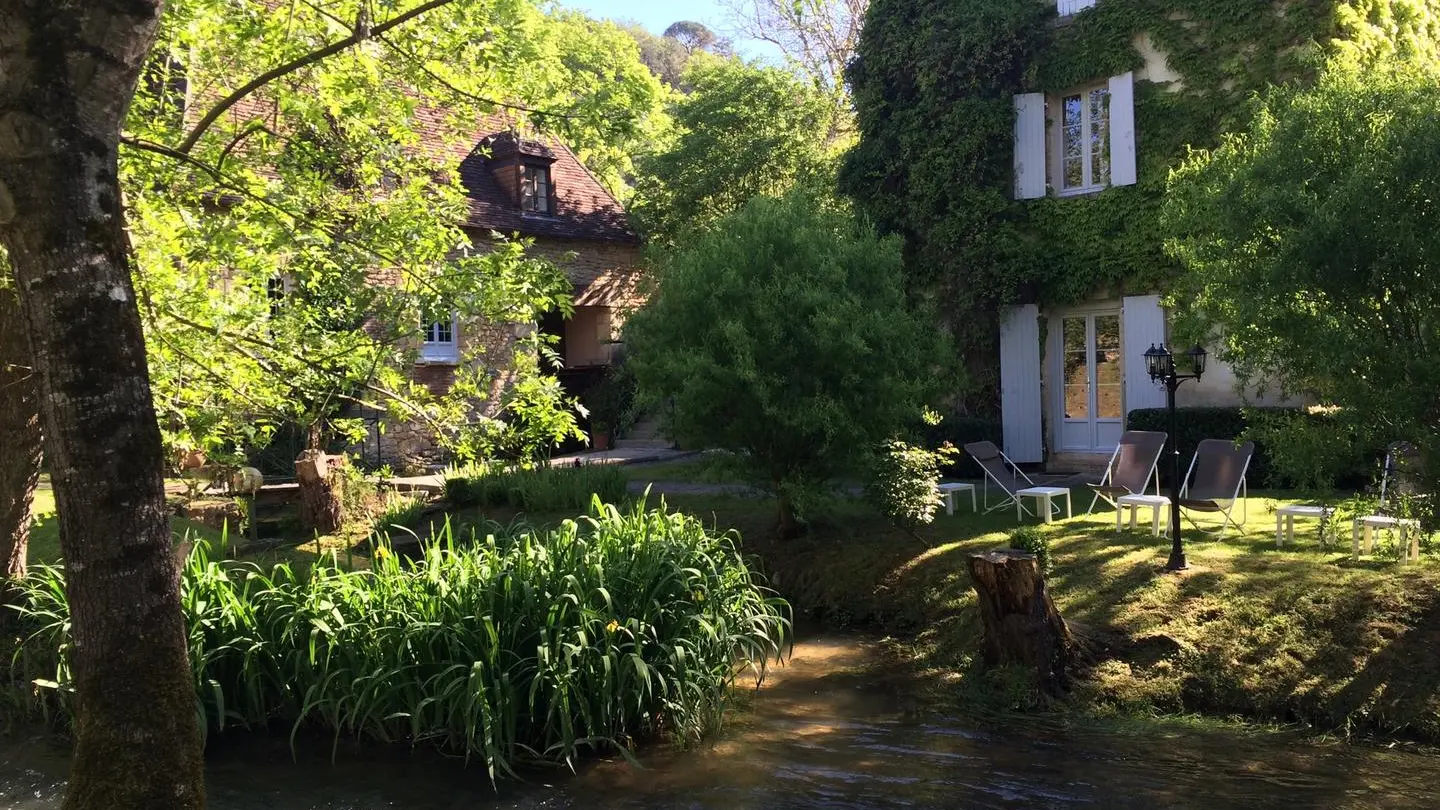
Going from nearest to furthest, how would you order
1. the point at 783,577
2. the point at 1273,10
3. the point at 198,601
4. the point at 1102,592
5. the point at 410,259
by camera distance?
the point at 198,601 → the point at 410,259 → the point at 1102,592 → the point at 783,577 → the point at 1273,10

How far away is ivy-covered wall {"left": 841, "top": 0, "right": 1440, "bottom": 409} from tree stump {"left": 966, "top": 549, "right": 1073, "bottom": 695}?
7580 millimetres

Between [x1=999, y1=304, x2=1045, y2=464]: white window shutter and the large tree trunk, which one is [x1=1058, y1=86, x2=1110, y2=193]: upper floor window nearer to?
[x1=999, y1=304, x2=1045, y2=464]: white window shutter

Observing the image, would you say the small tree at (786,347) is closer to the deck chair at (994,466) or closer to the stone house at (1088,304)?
the deck chair at (994,466)

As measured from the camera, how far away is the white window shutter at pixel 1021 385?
46.9 feet

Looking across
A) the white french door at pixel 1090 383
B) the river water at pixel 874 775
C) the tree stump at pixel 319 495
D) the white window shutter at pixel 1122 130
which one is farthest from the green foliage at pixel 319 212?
the white french door at pixel 1090 383

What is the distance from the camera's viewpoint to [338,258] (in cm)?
671

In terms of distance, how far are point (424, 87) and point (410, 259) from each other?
125 cm

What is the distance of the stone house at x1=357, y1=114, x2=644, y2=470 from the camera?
18.9 meters

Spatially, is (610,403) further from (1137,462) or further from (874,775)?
(874,775)

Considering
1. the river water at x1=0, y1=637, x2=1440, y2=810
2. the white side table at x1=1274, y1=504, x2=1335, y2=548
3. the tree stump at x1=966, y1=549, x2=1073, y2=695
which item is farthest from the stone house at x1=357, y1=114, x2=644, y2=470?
the river water at x1=0, y1=637, x2=1440, y2=810

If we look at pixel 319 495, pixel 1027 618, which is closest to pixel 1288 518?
pixel 1027 618

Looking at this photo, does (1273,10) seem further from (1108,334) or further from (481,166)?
(481,166)

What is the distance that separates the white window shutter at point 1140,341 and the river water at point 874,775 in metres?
7.88

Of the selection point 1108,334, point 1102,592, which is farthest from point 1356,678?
point 1108,334
